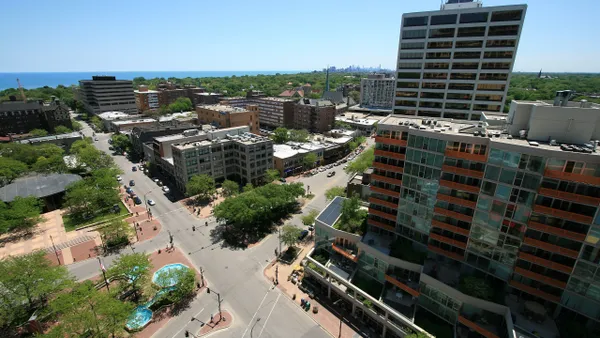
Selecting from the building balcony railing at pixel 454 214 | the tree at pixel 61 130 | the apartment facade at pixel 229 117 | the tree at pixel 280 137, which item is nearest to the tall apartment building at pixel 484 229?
the building balcony railing at pixel 454 214

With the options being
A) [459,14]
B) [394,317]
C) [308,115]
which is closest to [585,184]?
[394,317]

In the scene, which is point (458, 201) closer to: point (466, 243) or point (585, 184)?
point (466, 243)

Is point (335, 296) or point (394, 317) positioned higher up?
point (394, 317)

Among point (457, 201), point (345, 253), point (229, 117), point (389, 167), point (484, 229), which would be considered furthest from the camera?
point (229, 117)

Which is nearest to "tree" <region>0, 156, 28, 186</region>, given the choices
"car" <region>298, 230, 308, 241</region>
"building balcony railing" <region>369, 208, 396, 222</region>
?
"car" <region>298, 230, 308, 241</region>

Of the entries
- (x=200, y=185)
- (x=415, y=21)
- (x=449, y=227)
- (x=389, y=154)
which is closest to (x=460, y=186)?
(x=449, y=227)

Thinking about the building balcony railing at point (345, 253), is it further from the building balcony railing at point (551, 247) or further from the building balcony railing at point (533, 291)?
the building balcony railing at point (551, 247)

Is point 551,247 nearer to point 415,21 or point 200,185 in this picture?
point 415,21
